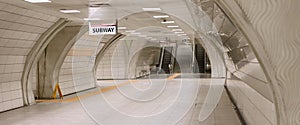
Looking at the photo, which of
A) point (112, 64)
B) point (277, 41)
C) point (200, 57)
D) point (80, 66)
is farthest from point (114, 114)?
point (200, 57)

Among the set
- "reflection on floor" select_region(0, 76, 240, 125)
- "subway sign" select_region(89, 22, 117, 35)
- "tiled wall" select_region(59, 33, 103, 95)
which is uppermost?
"subway sign" select_region(89, 22, 117, 35)

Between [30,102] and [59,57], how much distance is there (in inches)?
103

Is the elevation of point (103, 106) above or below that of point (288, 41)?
below

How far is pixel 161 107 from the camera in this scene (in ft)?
33.5

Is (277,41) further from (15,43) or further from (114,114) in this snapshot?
(15,43)

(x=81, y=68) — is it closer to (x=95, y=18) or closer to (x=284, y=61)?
(x=95, y=18)

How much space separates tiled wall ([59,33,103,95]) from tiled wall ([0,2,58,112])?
11.8 feet

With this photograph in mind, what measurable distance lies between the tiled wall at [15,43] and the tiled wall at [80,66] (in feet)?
11.8

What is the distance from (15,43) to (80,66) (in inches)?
271

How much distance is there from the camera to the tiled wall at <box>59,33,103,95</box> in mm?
15511

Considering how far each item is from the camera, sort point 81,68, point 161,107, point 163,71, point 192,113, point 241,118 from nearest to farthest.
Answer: point 241,118
point 192,113
point 161,107
point 81,68
point 163,71

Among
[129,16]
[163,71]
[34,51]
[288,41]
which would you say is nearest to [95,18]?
[129,16]

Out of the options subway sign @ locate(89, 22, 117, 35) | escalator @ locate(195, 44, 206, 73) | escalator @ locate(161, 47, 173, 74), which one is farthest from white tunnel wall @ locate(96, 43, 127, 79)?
subway sign @ locate(89, 22, 117, 35)

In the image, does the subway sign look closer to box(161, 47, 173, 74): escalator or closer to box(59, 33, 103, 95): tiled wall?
box(59, 33, 103, 95): tiled wall
